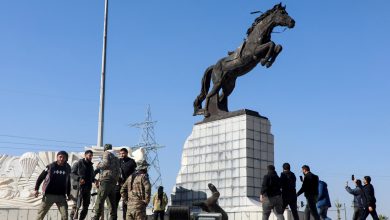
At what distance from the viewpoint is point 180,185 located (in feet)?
56.1

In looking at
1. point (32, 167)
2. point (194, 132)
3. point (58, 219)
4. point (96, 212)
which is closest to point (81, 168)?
point (96, 212)

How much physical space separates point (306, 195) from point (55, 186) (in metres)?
5.70

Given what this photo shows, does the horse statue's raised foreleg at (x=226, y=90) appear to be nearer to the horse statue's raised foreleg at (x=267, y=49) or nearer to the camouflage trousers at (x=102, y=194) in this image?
the horse statue's raised foreleg at (x=267, y=49)

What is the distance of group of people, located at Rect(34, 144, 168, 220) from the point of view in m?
9.64

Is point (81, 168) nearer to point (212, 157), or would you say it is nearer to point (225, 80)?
point (212, 157)

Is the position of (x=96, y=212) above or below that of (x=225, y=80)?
below

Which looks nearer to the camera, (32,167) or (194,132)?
(194,132)

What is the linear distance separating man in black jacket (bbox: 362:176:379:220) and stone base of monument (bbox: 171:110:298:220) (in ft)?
9.28

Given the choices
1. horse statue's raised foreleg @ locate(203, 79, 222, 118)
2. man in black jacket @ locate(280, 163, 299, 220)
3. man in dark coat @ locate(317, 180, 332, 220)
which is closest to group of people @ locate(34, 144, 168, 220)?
man in black jacket @ locate(280, 163, 299, 220)

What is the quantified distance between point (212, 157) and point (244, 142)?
1.58 meters

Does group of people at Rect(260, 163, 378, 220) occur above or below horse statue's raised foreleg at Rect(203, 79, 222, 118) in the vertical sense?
below

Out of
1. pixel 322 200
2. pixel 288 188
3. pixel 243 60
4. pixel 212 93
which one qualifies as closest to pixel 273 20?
pixel 243 60

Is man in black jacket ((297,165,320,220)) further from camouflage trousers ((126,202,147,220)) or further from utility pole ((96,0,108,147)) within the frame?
utility pole ((96,0,108,147))

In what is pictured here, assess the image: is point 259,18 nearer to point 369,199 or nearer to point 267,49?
point 267,49
